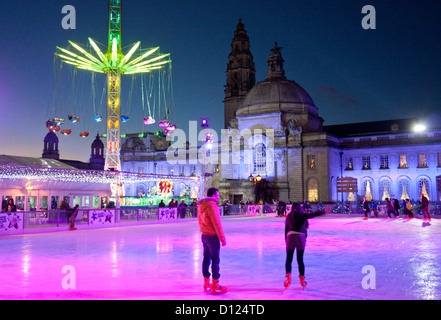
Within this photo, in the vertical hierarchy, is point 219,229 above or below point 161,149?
below

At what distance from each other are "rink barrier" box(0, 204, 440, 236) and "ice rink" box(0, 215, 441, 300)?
7.38 meters

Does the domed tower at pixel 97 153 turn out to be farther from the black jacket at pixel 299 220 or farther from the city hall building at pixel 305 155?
the black jacket at pixel 299 220

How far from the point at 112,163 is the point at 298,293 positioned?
105ft

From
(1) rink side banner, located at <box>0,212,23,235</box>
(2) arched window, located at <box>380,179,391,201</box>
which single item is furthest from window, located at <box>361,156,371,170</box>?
(1) rink side banner, located at <box>0,212,23,235</box>

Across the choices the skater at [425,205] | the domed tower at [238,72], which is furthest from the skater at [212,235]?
the domed tower at [238,72]

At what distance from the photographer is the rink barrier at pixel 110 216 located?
2441 centimetres

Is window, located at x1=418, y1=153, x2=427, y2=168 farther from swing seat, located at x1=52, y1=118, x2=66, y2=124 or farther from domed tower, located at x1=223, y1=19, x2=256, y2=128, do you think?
swing seat, located at x1=52, y1=118, x2=66, y2=124

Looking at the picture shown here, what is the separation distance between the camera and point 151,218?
34281 mm

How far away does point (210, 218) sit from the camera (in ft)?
27.3

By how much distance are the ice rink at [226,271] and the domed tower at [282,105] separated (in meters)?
52.7

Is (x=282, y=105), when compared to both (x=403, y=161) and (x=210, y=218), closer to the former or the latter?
(x=403, y=161)

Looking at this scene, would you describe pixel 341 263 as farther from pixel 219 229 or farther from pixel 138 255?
pixel 138 255

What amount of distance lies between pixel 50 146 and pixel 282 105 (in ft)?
202
